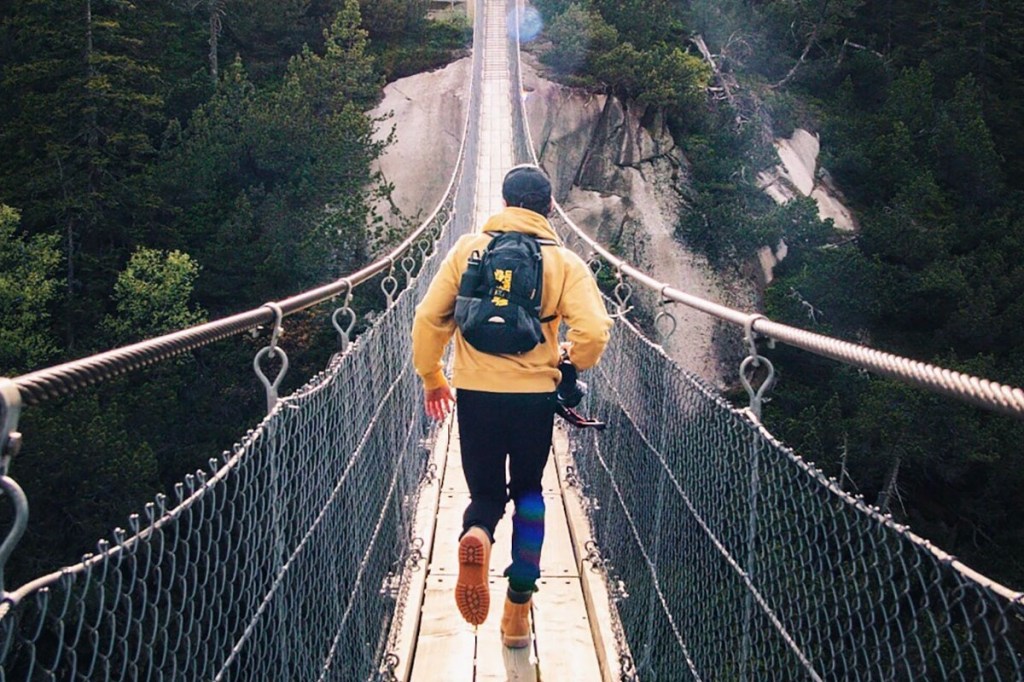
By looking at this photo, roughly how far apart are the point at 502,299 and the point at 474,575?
0.58 meters

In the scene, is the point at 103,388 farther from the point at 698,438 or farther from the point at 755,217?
the point at 698,438

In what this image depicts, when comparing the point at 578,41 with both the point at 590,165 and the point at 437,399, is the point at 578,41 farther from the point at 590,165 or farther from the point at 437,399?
the point at 437,399

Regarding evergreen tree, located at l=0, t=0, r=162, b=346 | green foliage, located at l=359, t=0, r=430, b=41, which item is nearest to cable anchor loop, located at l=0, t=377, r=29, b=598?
evergreen tree, located at l=0, t=0, r=162, b=346

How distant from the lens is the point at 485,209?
1052 centimetres

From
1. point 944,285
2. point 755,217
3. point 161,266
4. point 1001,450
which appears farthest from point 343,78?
point 1001,450

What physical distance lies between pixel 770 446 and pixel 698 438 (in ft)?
1.73

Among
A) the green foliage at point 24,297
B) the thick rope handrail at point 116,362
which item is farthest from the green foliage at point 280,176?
the thick rope handrail at point 116,362

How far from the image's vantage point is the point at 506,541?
2.94 meters

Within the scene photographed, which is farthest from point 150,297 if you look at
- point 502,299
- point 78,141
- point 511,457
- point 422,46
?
point 502,299

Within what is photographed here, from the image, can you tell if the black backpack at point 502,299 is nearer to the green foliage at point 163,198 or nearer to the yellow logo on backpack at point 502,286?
the yellow logo on backpack at point 502,286

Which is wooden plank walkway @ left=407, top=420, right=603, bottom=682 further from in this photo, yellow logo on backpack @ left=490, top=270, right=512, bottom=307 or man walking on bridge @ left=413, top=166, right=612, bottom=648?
yellow logo on backpack @ left=490, top=270, right=512, bottom=307

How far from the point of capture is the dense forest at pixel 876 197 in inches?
450

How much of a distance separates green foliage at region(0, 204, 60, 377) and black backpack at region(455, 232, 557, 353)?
45.0 ft

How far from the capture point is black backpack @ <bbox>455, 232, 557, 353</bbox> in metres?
1.75
